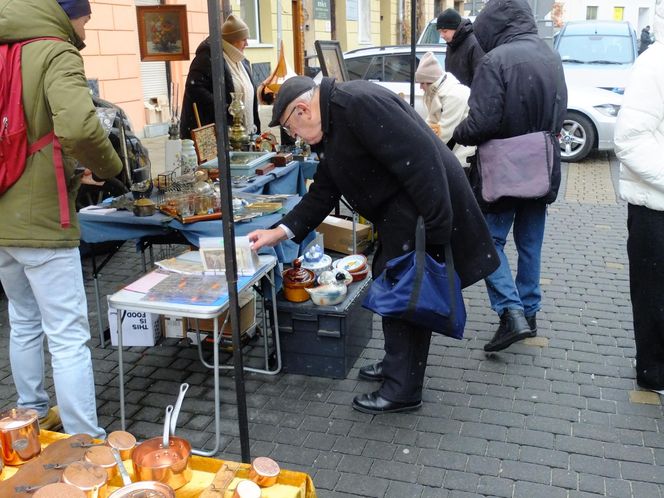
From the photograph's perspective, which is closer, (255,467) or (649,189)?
(255,467)

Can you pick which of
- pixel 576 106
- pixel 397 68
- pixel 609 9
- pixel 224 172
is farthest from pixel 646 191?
pixel 609 9

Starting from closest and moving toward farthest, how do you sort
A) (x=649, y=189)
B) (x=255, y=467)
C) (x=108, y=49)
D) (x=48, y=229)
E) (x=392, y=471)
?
(x=255, y=467), (x=48, y=229), (x=392, y=471), (x=649, y=189), (x=108, y=49)

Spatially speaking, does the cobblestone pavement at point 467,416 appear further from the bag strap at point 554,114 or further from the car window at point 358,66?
the car window at point 358,66

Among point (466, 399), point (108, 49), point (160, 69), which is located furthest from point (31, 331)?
point (160, 69)

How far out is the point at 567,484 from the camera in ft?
8.96

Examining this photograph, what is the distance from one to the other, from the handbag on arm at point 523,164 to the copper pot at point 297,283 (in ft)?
3.63

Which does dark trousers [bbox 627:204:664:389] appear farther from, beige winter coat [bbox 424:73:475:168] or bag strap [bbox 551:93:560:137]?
beige winter coat [bbox 424:73:475:168]

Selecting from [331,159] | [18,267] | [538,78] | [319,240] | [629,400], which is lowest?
[629,400]

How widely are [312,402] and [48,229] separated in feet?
4.95

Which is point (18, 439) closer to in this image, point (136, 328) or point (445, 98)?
point (136, 328)

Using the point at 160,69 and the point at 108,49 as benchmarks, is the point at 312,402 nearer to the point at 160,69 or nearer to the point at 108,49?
the point at 108,49

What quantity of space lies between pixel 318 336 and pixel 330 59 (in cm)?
326

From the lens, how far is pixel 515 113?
362 centimetres

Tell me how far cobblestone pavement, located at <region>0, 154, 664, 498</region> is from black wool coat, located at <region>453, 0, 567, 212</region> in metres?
0.92
